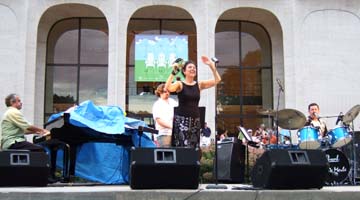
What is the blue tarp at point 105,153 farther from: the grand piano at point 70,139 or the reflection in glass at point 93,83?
the reflection in glass at point 93,83

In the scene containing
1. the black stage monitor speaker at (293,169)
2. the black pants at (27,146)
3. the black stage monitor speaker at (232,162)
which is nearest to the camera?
the black stage monitor speaker at (293,169)

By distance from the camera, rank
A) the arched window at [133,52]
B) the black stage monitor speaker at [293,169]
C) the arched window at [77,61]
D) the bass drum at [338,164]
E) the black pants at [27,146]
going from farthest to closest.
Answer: the arched window at [77,61]
the arched window at [133,52]
the bass drum at [338,164]
the black pants at [27,146]
the black stage monitor speaker at [293,169]

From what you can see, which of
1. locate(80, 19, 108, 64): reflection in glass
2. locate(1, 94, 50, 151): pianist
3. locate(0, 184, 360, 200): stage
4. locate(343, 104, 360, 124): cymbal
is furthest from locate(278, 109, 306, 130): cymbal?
locate(80, 19, 108, 64): reflection in glass

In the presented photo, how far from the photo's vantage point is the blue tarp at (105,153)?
9758mm

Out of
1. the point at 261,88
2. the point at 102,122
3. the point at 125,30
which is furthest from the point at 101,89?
the point at 102,122

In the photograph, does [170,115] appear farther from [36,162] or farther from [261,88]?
[261,88]

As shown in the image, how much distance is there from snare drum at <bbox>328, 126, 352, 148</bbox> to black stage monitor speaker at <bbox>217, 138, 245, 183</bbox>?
190 cm

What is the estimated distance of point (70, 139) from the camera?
10.4 metres

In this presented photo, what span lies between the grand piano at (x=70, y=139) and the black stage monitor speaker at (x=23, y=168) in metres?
2.21

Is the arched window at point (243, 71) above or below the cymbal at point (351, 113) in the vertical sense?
above

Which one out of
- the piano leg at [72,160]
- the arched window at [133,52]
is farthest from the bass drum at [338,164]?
the arched window at [133,52]

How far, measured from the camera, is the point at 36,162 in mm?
7660

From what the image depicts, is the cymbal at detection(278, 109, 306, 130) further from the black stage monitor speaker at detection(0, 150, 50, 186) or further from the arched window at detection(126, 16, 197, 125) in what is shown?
the arched window at detection(126, 16, 197, 125)

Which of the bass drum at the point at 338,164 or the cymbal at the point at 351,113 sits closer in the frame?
the cymbal at the point at 351,113
